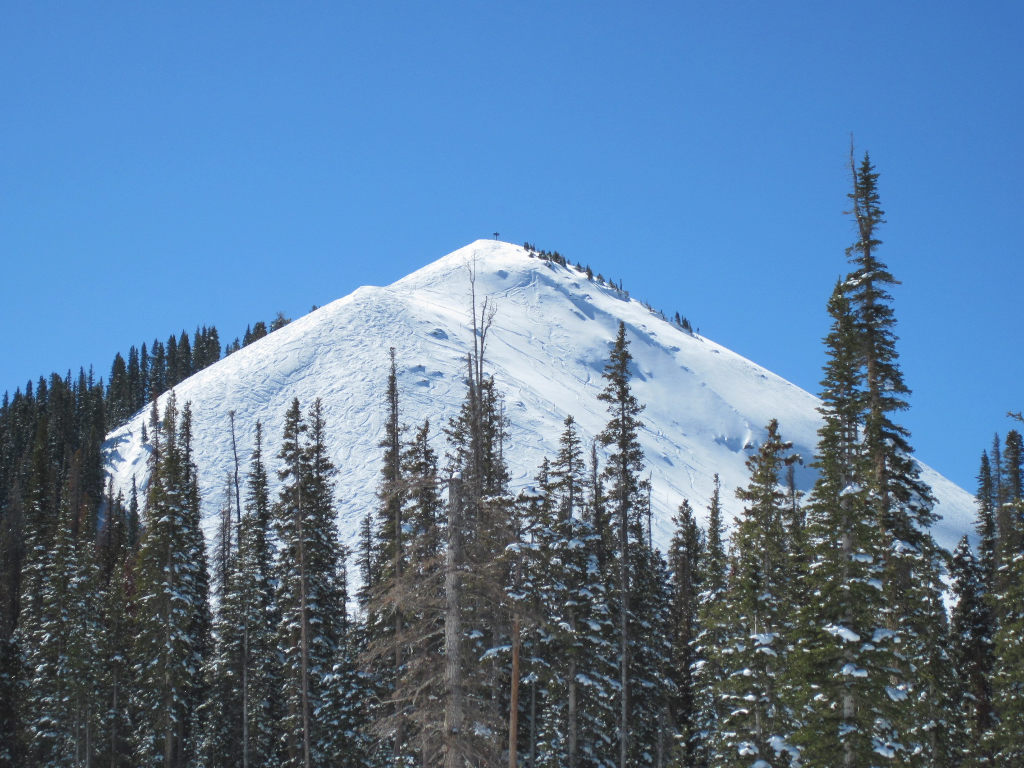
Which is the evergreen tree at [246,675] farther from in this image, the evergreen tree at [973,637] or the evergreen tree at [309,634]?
the evergreen tree at [973,637]

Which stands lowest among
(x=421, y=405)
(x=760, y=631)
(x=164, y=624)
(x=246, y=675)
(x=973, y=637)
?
(x=760, y=631)

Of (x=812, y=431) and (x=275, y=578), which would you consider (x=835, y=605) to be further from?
(x=812, y=431)

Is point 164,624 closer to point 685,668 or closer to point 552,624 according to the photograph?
point 552,624

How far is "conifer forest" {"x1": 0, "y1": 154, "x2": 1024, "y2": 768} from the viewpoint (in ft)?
72.0

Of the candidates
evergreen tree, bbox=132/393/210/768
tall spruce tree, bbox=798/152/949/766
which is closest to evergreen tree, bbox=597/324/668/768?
tall spruce tree, bbox=798/152/949/766

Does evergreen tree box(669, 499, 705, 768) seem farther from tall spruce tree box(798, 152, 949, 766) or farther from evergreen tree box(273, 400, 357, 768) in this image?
tall spruce tree box(798, 152, 949, 766)

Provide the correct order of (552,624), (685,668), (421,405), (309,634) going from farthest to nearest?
(421,405) → (685,668) → (309,634) → (552,624)

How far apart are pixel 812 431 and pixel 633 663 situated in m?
164

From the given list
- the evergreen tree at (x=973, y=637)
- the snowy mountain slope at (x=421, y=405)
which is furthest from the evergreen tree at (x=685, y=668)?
the snowy mountain slope at (x=421, y=405)

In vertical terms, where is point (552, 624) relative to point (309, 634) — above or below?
below

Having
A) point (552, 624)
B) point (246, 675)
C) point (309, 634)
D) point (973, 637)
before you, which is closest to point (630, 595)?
point (552, 624)

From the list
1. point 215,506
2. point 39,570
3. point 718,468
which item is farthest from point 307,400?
point 39,570

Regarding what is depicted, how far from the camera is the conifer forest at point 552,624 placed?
21.9 m

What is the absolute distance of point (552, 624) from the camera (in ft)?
110
